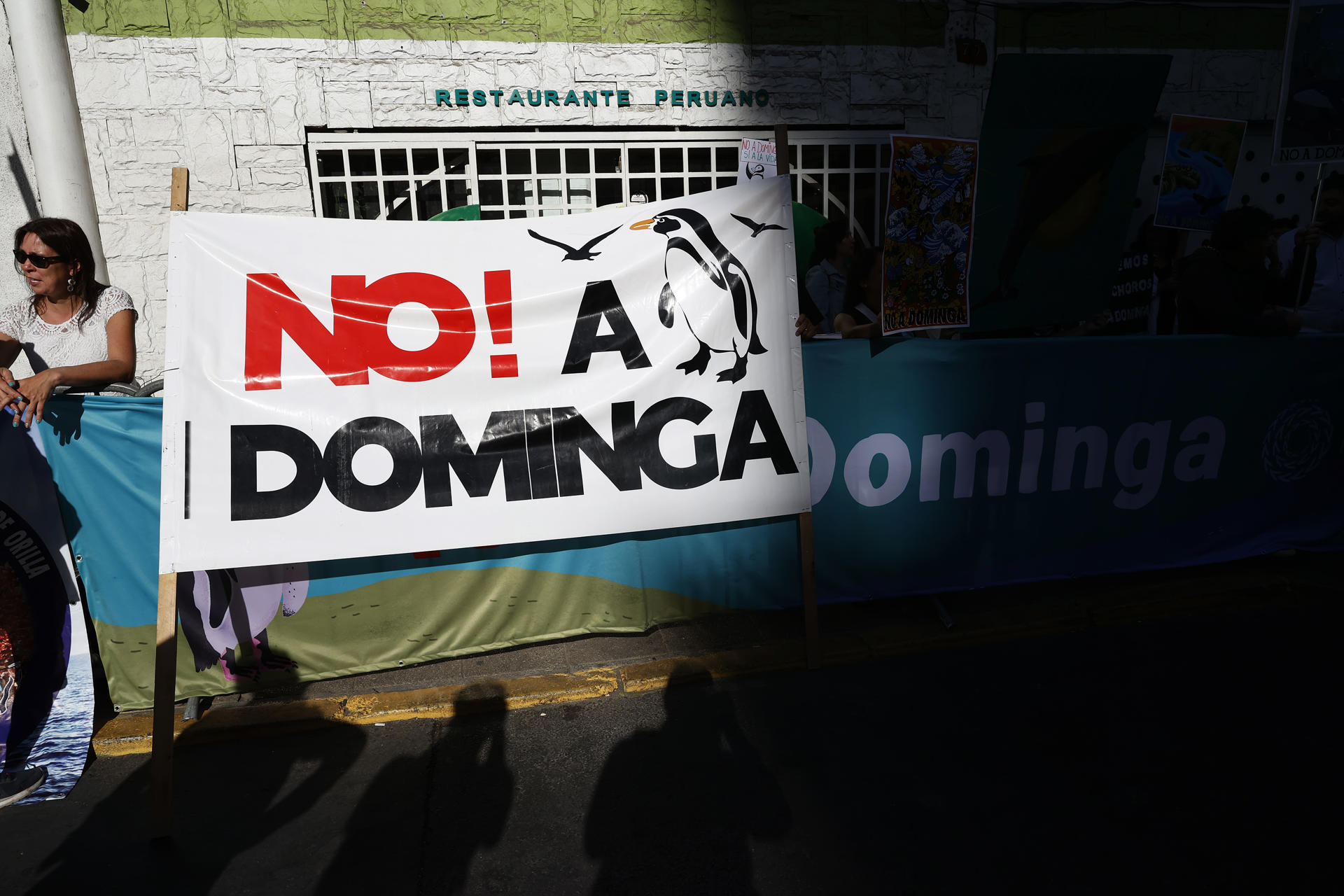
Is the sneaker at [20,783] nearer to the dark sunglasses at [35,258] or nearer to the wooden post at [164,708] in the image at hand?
the wooden post at [164,708]

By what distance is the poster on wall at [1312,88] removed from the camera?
5.24 m

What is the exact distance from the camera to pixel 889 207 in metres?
4.16

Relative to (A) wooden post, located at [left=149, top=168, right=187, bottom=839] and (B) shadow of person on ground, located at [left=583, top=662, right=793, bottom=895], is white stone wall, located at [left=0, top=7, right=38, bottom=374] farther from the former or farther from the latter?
(B) shadow of person on ground, located at [left=583, top=662, right=793, bottom=895]

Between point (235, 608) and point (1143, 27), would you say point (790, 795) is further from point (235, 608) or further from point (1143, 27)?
point (1143, 27)

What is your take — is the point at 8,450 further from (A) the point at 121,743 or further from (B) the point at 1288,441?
(B) the point at 1288,441

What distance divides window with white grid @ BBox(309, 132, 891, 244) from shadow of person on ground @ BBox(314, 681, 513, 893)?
4973 mm

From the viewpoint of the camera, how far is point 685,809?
10.3ft

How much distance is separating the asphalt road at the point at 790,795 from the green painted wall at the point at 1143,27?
6555 mm

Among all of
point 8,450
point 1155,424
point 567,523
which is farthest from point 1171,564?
point 8,450

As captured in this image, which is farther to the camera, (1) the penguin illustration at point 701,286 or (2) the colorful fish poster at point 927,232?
(2) the colorful fish poster at point 927,232

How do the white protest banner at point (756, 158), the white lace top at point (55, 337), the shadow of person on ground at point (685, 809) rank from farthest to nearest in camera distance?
the white protest banner at point (756, 158)
the white lace top at point (55, 337)
the shadow of person on ground at point (685, 809)

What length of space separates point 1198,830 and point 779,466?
83.8 inches

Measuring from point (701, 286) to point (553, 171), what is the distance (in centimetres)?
449

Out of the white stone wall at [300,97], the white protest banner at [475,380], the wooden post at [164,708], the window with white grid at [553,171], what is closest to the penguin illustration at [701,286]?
the white protest banner at [475,380]
